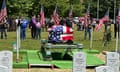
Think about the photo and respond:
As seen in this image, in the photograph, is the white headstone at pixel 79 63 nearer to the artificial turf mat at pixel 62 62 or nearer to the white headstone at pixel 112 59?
the white headstone at pixel 112 59

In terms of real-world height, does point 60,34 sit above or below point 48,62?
above

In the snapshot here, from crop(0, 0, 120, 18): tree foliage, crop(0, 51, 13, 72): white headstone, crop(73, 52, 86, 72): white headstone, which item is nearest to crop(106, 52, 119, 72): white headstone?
crop(73, 52, 86, 72): white headstone

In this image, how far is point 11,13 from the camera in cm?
5484

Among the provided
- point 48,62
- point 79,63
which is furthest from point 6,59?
point 48,62

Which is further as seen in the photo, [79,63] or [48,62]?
[48,62]

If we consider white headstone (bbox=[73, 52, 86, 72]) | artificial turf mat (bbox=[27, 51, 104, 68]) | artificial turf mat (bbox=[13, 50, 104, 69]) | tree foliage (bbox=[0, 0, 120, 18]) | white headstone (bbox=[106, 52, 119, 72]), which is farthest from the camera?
tree foliage (bbox=[0, 0, 120, 18])

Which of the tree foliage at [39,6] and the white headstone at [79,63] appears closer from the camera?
the white headstone at [79,63]

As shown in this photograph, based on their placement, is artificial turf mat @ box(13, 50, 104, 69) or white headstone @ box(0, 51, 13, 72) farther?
artificial turf mat @ box(13, 50, 104, 69)

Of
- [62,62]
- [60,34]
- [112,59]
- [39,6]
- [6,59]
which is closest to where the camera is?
[6,59]

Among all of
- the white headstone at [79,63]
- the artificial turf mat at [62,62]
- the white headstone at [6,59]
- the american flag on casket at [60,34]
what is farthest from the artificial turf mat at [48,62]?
the white headstone at [6,59]

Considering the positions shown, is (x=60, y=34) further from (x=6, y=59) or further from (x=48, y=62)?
(x=6, y=59)

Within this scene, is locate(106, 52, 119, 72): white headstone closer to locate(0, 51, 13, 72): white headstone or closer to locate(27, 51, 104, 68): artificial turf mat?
locate(0, 51, 13, 72): white headstone

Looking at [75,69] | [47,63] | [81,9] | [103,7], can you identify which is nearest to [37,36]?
[47,63]

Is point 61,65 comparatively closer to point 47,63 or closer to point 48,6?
point 47,63
